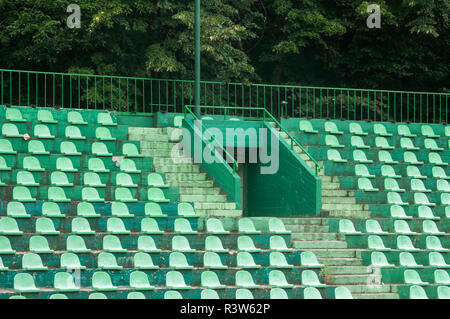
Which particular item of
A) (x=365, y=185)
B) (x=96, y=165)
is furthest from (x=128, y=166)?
(x=365, y=185)

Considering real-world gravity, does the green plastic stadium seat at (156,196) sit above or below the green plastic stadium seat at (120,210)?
above

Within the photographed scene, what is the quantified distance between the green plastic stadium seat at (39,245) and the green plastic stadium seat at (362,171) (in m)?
7.27

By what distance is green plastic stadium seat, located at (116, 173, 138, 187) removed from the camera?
1559 cm

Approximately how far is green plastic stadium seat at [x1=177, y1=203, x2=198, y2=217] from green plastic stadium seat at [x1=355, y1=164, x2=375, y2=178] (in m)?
4.28

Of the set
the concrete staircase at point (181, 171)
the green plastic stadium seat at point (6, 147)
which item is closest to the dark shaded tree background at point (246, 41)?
the concrete staircase at point (181, 171)

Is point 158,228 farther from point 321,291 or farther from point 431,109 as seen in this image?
point 431,109

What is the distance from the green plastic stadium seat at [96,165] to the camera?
1569cm

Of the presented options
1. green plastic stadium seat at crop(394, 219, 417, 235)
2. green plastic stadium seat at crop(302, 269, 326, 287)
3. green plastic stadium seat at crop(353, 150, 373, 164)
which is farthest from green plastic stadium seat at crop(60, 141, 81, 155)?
green plastic stadium seat at crop(394, 219, 417, 235)

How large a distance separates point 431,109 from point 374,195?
20.3 ft

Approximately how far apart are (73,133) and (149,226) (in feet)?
9.95

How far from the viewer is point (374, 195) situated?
1752 centimetres

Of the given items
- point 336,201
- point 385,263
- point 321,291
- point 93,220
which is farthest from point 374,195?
point 93,220

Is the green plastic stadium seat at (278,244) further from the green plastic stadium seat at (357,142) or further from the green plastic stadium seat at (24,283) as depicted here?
the green plastic stadium seat at (357,142)

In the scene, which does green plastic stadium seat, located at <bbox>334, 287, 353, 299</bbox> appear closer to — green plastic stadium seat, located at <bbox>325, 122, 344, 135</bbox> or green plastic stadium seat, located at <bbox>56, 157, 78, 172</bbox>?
green plastic stadium seat, located at <bbox>56, 157, 78, 172</bbox>
